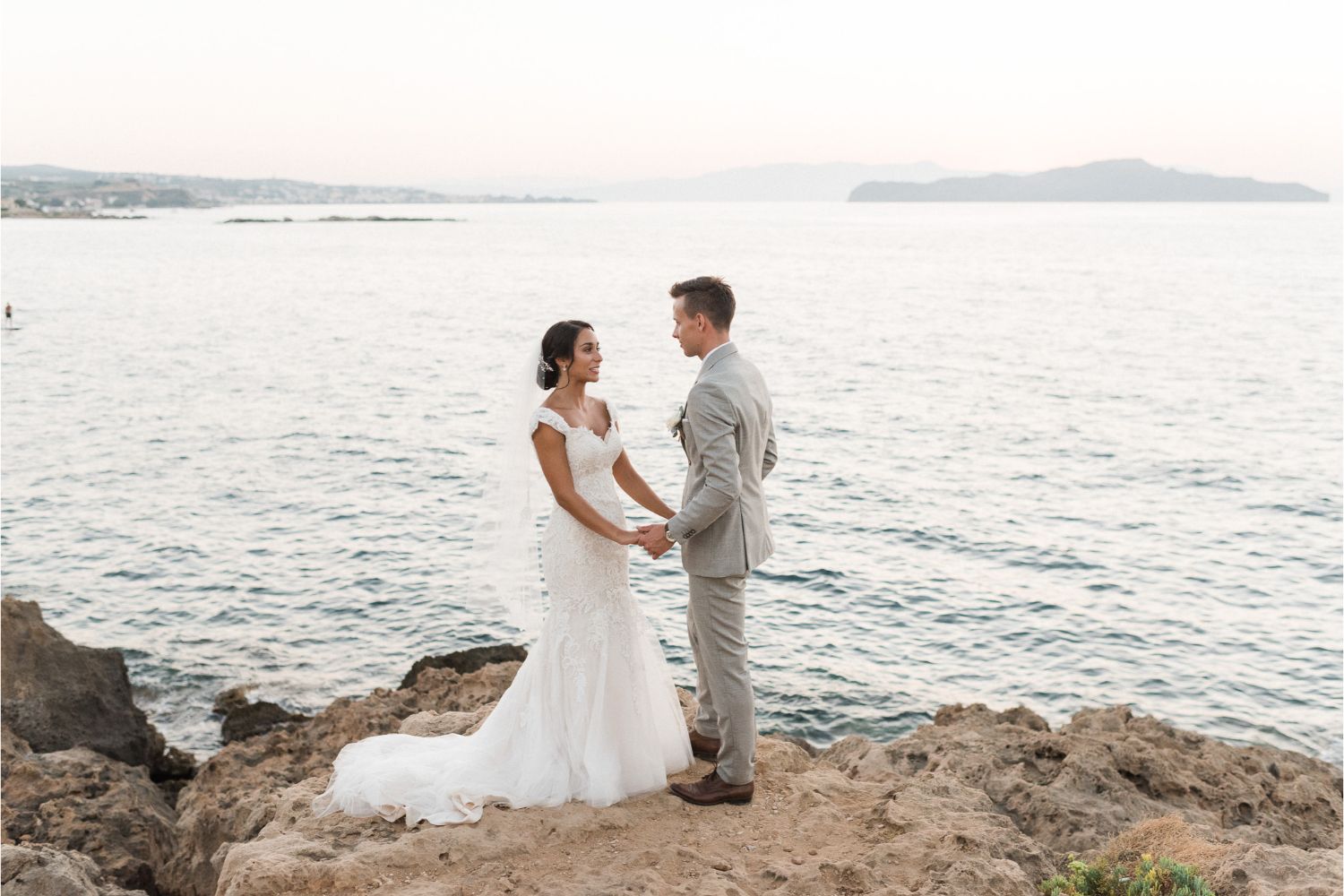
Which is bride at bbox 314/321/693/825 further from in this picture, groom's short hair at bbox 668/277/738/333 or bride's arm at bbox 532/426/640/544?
groom's short hair at bbox 668/277/738/333

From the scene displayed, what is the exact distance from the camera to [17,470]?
1001 inches

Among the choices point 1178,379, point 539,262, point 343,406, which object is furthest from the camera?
point 539,262

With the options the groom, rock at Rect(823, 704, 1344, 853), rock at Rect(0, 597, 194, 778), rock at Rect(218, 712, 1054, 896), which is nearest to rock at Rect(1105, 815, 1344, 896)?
rock at Rect(218, 712, 1054, 896)

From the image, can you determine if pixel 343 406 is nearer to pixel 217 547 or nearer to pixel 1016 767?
pixel 217 547

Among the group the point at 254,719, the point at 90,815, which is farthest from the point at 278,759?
the point at 254,719

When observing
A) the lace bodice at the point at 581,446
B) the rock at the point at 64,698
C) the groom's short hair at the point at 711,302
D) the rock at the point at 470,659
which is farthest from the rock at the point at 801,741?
the groom's short hair at the point at 711,302

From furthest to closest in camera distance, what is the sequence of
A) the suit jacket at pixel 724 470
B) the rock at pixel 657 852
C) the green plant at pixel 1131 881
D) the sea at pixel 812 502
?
the sea at pixel 812 502, the suit jacket at pixel 724 470, the green plant at pixel 1131 881, the rock at pixel 657 852

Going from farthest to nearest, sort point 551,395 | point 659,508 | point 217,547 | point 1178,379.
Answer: point 1178,379, point 217,547, point 659,508, point 551,395

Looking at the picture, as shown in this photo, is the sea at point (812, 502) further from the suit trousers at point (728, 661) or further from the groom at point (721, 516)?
the suit trousers at point (728, 661)

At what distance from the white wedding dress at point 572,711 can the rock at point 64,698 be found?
7.11 meters

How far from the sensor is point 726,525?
20.0 ft

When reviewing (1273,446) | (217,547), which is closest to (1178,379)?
(1273,446)

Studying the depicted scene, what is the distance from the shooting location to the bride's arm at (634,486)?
680 centimetres

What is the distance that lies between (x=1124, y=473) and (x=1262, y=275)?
70726 millimetres
